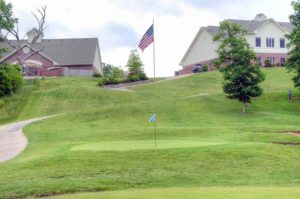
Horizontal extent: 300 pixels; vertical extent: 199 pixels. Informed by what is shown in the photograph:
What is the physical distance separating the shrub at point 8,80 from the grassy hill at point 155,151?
3533mm

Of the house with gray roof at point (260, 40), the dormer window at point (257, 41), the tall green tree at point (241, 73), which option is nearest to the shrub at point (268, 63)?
the house with gray roof at point (260, 40)

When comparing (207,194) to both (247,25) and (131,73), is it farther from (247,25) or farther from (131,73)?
(247,25)

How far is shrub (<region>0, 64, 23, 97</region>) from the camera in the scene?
56.3 meters

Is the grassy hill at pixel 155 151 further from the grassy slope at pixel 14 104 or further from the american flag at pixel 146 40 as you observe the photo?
the american flag at pixel 146 40

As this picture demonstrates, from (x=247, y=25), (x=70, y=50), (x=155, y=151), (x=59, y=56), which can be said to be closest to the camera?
(x=155, y=151)

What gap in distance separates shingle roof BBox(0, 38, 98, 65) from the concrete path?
42.7 m

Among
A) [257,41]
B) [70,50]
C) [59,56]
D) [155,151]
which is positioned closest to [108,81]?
[59,56]

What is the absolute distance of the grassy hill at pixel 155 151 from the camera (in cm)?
1694

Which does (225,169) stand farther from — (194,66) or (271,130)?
(194,66)

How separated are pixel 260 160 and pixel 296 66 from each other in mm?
33202

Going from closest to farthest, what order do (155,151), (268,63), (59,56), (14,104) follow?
(155,151) < (14,104) < (268,63) < (59,56)

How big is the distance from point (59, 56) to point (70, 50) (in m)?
2.29

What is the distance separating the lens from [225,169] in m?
18.6

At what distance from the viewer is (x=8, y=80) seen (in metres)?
57.2
